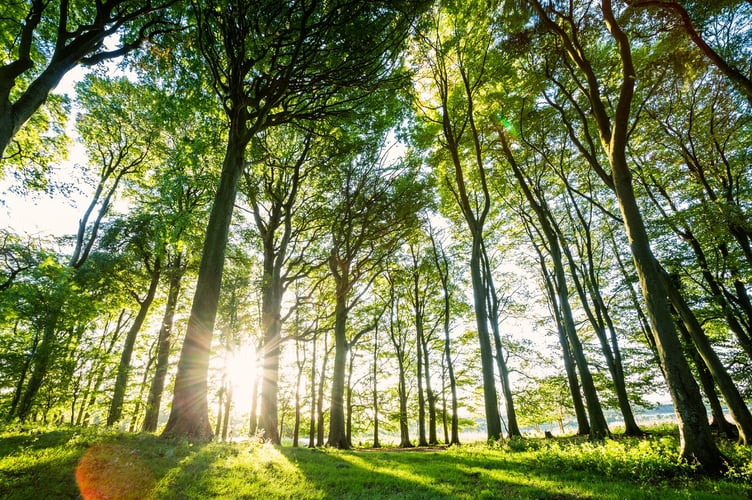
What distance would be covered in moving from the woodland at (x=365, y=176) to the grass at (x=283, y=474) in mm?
844

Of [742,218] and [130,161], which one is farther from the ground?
[130,161]

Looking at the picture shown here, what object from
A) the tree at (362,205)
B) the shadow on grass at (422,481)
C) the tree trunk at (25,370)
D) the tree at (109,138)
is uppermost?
the tree at (109,138)

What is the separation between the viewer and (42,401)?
9.55 metres

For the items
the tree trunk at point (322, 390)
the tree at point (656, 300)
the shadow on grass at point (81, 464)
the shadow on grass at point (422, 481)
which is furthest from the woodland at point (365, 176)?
the tree trunk at point (322, 390)

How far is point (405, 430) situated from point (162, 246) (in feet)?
69.2

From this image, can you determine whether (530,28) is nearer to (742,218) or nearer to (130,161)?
(742,218)

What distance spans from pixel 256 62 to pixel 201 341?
7477mm

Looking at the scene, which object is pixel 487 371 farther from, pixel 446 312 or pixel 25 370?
pixel 25 370

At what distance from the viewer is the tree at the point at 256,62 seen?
6.64 m

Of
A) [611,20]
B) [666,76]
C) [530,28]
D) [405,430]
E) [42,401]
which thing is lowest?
[405,430]

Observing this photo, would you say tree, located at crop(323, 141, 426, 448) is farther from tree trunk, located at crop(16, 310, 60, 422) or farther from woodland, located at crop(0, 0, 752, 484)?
tree trunk, located at crop(16, 310, 60, 422)

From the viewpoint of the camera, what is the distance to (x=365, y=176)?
45.9 feet

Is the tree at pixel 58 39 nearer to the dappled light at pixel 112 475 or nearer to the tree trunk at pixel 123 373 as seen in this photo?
the dappled light at pixel 112 475

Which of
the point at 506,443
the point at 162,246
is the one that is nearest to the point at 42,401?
the point at 162,246
